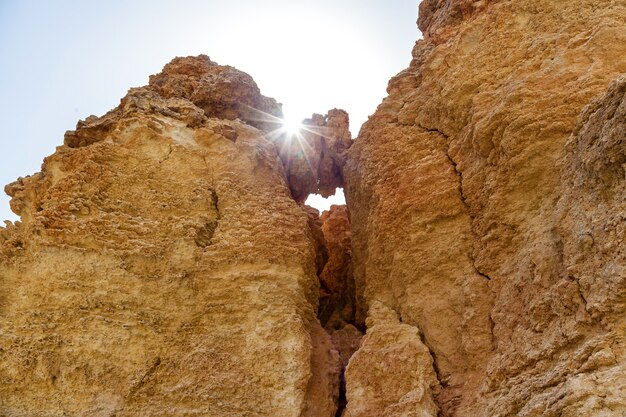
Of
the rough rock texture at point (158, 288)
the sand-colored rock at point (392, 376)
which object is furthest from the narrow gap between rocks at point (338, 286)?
the rough rock texture at point (158, 288)

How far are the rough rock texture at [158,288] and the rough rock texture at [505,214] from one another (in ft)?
3.85

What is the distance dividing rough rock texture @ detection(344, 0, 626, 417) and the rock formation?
0.03m

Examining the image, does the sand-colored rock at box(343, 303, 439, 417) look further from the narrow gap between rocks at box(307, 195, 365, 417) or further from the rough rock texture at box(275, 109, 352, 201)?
the rough rock texture at box(275, 109, 352, 201)

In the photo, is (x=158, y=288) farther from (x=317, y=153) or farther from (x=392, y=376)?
(x=317, y=153)

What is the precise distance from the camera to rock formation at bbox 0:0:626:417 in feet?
15.0

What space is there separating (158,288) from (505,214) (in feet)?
14.5

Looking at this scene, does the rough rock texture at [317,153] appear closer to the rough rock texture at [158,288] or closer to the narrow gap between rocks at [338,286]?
the narrow gap between rocks at [338,286]

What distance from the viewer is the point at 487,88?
24.4 feet

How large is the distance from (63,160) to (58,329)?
308cm

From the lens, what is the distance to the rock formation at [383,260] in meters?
4.58

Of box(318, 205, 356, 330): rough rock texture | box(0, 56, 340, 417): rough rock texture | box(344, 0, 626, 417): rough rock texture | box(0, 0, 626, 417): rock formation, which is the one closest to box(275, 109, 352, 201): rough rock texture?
box(318, 205, 356, 330): rough rock texture

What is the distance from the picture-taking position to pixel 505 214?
6137 millimetres

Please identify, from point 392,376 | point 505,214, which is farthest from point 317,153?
point 392,376

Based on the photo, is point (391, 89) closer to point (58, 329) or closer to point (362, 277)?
point (362, 277)
